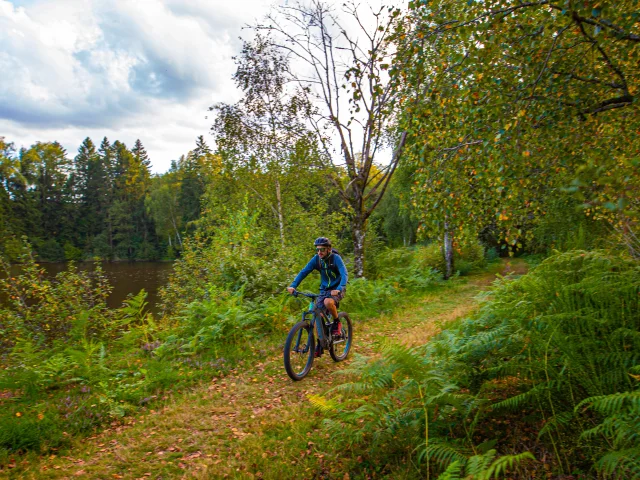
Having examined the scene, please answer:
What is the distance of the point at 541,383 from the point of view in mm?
3152

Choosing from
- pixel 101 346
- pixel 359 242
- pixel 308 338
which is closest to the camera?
pixel 308 338

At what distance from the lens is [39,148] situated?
5756cm

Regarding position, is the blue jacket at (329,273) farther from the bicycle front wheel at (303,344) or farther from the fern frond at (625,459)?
the fern frond at (625,459)

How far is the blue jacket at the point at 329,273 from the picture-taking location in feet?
20.5

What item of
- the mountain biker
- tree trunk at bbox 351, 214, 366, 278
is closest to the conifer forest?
the mountain biker

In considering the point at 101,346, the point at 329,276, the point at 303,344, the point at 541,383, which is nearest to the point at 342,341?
the point at 303,344

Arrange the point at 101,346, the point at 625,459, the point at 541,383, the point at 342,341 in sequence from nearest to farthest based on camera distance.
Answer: the point at 625,459 → the point at 541,383 → the point at 101,346 → the point at 342,341

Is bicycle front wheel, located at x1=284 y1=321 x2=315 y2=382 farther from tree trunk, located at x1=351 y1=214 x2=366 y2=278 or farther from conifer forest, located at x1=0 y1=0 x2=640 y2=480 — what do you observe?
tree trunk, located at x1=351 y1=214 x2=366 y2=278

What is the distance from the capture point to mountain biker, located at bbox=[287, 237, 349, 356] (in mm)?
6163

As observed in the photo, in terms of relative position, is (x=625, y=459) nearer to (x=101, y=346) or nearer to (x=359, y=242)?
(x=101, y=346)

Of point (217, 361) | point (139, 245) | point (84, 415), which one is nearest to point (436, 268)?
point (217, 361)

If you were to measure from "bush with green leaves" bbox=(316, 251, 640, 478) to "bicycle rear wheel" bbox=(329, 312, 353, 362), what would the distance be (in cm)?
207

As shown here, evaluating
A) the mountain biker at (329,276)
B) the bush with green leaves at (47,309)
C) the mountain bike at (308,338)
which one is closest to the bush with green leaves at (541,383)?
the mountain bike at (308,338)

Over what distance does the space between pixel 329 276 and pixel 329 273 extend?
58 mm
